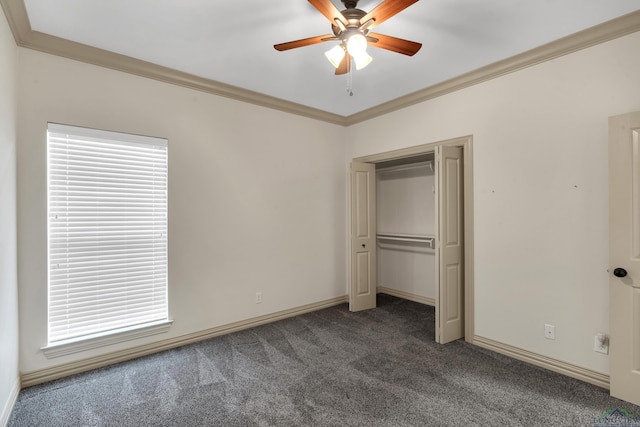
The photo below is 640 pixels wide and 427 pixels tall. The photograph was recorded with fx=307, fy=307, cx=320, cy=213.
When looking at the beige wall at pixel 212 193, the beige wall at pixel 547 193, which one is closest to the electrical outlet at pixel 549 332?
the beige wall at pixel 547 193


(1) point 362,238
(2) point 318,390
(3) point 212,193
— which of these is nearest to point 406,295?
(1) point 362,238

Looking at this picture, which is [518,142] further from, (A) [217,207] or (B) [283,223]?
(A) [217,207]

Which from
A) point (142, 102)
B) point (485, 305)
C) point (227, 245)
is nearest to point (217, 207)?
point (227, 245)

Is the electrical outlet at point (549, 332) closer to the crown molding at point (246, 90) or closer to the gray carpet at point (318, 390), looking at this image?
the gray carpet at point (318, 390)

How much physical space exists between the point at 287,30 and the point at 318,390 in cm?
283

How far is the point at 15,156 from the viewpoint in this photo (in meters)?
2.34

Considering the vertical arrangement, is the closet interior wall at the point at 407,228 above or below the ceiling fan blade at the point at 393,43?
below

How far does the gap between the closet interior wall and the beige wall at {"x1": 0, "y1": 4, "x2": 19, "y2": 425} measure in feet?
13.9

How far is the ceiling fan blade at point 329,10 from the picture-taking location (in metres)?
1.71

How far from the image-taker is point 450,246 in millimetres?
3309

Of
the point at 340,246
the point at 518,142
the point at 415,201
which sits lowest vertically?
the point at 340,246

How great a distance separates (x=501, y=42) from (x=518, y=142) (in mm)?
891

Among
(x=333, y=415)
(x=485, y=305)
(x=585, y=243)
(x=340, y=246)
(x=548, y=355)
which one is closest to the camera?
(x=333, y=415)

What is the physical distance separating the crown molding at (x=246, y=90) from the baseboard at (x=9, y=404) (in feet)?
8.52
